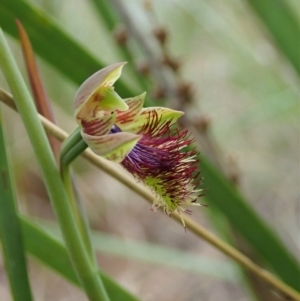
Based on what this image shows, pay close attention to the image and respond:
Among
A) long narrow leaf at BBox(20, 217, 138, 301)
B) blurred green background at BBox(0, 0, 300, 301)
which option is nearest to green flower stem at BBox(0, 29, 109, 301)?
long narrow leaf at BBox(20, 217, 138, 301)

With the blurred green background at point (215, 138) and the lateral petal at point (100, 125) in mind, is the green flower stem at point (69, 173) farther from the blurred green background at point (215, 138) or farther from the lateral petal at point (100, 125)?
the blurred green background at point (215, 138)

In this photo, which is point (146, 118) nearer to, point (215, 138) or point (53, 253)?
point (53, 253)

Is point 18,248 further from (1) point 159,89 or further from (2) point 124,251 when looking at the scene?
(2) point 124,251

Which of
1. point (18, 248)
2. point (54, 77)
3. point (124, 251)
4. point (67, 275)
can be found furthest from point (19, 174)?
point (18, 248)

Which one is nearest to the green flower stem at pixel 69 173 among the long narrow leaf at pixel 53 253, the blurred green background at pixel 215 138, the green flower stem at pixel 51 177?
the green flower stem at pixel 51 177

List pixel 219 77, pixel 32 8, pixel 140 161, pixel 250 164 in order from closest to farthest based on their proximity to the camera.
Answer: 1. pixel 140 161
2. pixel 32 8
3. pixel 250 164
4. pixel 219 77

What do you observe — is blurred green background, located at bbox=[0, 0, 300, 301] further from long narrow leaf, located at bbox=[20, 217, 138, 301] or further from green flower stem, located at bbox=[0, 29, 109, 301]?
green flower stem, located at bbox=[0, 29, 109, 301]
